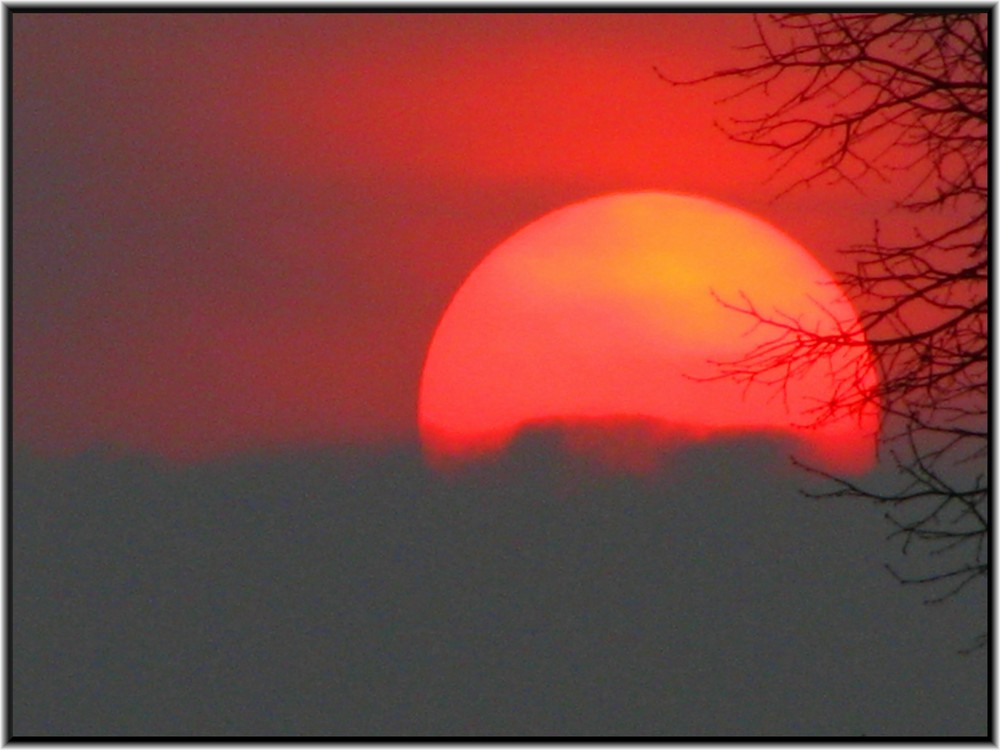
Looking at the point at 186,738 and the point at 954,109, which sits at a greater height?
the point at 954,109

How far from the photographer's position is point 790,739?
5586 mm

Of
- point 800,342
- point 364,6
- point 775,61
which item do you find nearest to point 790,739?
point 800,342

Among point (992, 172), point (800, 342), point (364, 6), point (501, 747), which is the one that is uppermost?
point (364, 6)

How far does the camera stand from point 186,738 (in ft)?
18.5

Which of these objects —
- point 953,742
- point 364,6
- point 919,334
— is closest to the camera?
point 919,334

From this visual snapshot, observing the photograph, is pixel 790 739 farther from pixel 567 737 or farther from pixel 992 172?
pixel 992 172

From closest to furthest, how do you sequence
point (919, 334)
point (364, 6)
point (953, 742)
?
1. point (919, 334)
2. point (953, 742)
3. point (364, 6)

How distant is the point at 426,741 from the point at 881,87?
3.41m

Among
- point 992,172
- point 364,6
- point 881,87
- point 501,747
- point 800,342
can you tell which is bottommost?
point 501,747

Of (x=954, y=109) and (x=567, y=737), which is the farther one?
(x=567, y=737)

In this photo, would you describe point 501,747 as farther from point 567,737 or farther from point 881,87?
point 881,87

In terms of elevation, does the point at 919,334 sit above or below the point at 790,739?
above

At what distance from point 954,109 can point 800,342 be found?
1.12 meters

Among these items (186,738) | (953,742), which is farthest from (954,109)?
(186,738)
